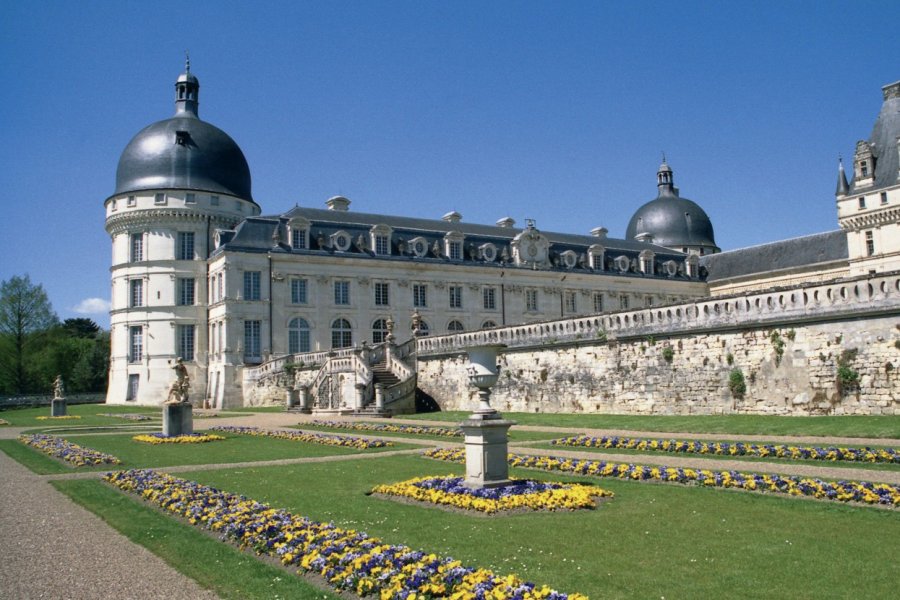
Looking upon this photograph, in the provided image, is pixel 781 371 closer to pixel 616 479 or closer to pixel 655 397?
pixel 655 397

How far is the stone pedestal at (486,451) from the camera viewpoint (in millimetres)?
12227

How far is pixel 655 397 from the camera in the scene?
2781cm

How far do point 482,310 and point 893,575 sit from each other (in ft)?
171

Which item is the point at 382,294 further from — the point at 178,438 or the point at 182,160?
the point at 178,438

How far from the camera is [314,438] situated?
23.7m

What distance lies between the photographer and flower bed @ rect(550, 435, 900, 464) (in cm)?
1441

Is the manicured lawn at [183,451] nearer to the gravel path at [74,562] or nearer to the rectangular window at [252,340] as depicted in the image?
the gravel path at [74,562]

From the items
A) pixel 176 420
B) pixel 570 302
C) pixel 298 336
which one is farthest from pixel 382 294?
pixel 176 420

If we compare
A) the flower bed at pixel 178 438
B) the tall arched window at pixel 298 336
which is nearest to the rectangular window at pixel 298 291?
the tall arched window at pixel 298 336

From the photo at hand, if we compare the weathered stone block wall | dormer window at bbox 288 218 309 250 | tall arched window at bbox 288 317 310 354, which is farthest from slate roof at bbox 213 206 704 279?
the weathered stone block wall

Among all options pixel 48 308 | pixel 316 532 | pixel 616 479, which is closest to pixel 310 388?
pixel 616 479

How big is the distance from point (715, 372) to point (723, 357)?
1.96ft

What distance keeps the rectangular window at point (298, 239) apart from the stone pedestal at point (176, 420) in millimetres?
28218

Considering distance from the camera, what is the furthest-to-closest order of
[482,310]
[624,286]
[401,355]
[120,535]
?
[624,286], [482,310], [401,355], [120,535]
